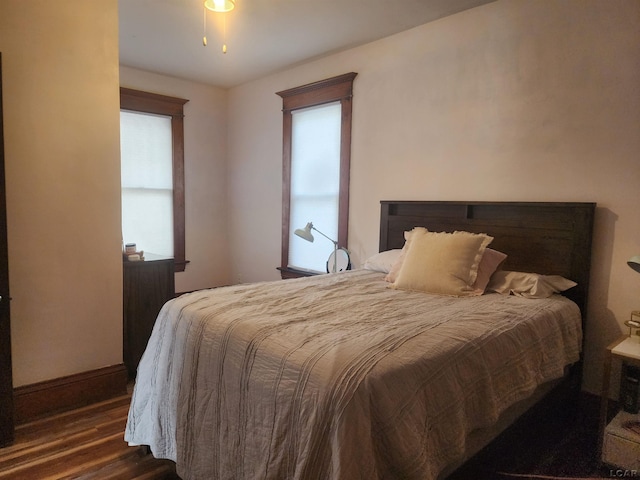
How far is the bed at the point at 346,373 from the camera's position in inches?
46.6

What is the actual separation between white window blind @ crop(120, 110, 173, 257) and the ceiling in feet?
2.00

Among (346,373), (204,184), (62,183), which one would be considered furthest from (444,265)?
(204,184)

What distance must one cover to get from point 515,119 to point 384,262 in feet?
4.19

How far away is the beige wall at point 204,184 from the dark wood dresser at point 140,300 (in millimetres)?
1770

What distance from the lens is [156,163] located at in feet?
14.8

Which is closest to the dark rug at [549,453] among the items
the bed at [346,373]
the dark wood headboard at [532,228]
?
the bed at [346,373]

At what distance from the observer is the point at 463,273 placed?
7.65 ft

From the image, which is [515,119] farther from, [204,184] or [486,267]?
[204,184]

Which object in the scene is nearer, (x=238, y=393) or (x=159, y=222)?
(x=238, y=393)

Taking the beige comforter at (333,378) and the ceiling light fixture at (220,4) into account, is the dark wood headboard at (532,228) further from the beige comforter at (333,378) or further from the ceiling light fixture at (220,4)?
the ceiling light fixture at (220,4)

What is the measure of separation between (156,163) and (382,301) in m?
3.42

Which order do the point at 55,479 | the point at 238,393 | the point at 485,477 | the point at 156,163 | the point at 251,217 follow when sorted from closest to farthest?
the point at 238,393
the point at 485,477
the point at 55,479
the point at 156,163
the point at 251,217

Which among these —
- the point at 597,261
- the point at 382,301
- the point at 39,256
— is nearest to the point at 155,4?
the point at 39,256

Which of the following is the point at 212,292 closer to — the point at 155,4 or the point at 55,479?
the point at 55,479
